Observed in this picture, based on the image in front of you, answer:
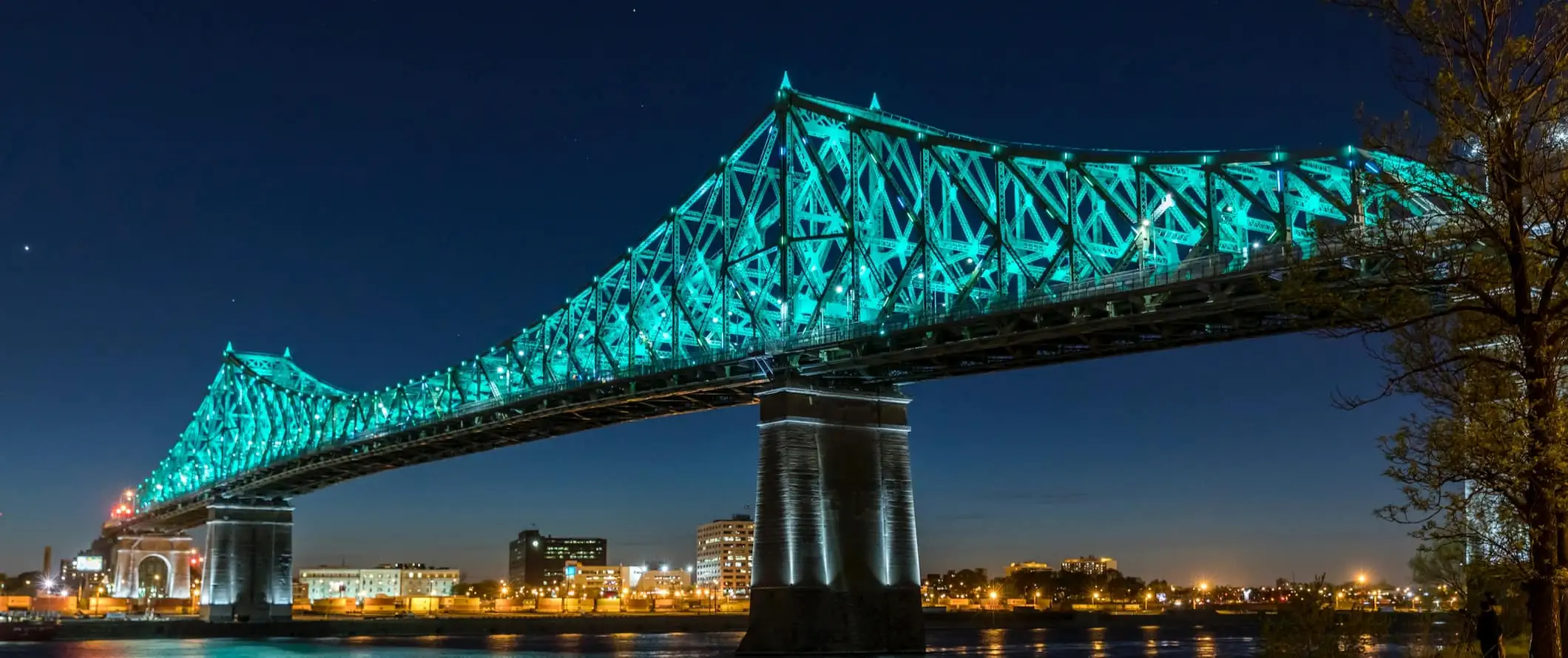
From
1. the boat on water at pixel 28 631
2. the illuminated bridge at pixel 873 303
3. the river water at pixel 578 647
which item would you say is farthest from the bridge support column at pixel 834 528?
the boat on water at pixel 28 631

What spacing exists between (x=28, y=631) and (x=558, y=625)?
3945cm

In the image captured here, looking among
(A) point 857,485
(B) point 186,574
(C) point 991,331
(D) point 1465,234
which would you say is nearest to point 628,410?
(A) point 857,485

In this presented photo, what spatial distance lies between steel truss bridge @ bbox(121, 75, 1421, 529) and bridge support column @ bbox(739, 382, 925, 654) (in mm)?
1636

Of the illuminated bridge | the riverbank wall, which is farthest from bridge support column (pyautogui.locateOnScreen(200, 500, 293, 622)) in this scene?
the illuminated bridge

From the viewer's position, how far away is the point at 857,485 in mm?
54969

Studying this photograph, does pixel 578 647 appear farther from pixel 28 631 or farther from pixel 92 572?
pixel 92 572

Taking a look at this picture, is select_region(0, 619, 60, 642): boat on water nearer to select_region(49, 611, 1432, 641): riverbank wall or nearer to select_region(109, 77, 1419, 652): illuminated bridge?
select_region(49, 611, 1432, 641): riverbank wall

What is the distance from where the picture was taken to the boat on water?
94.6 meters

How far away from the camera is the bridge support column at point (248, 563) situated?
111312 millimetres

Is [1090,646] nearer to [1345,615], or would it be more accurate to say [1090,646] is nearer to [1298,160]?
[1298,160]

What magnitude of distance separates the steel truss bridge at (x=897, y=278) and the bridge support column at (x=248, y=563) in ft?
98.4

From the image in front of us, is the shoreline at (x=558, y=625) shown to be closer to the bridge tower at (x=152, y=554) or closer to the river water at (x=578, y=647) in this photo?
the river water at (x=578, y=647)

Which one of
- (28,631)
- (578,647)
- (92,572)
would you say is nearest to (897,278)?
(578,647)

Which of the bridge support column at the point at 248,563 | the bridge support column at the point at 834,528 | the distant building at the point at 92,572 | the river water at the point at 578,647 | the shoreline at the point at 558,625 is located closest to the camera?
the bridge support column at the point at 834,528
